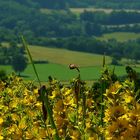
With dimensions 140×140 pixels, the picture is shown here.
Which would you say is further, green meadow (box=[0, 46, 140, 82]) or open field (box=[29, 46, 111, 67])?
open field (box=[29, 46, 111, 67])

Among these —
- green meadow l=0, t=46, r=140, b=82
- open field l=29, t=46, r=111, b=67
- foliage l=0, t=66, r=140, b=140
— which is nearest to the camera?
foliage l=0, t=66, r=140, b=140

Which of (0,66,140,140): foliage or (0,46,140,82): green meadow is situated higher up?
(0,46,140,82): green meadow

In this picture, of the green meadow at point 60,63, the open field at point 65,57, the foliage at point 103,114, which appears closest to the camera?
the foliage at point 103,114

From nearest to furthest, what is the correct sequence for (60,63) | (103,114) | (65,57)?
1. (103,114)
2. (60,63)
3. (65,57)

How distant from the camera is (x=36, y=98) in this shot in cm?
1133

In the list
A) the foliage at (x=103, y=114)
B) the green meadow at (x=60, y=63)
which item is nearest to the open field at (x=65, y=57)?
the green meadow at (x=60, y=63)

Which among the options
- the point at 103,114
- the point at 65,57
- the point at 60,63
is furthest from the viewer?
the point at 65,57

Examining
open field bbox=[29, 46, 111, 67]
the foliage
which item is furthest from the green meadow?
the foliage

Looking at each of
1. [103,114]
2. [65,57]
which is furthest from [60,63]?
[103,114]

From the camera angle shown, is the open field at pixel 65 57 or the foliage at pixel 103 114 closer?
the foliage at pixel 103 114

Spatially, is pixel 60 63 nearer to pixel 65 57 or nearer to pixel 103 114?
pixel 65 57

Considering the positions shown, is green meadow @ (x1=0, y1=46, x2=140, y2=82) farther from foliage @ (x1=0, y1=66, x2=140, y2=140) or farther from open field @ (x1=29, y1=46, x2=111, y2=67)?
foliage @ (x1=0, y1=66, x2=140, y2=140)

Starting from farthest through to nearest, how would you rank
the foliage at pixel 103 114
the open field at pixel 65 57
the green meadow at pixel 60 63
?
the open field at pixel 65 57, the green meadow at pixel 60 63, the foliage at pixel 103 114

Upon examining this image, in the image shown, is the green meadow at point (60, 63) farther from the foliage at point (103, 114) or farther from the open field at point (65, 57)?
the foliage at point (103, 114)
